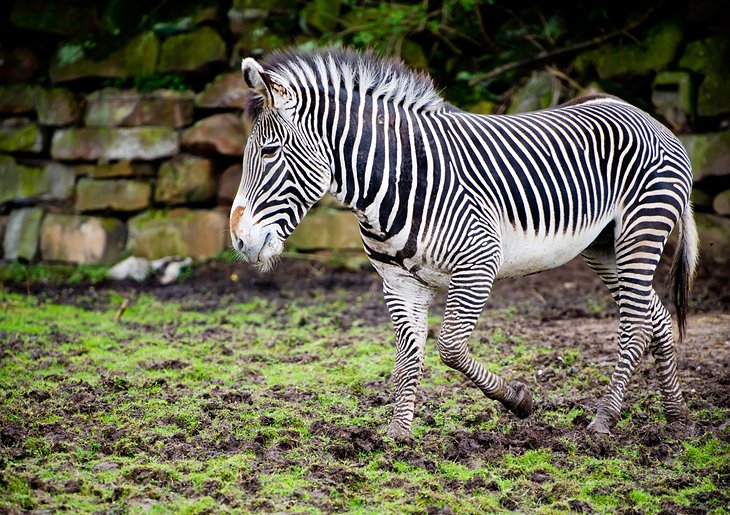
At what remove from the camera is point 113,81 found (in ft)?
39.1

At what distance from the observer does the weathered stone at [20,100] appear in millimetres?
12094

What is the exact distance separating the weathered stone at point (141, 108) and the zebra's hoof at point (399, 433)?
7.70 metres

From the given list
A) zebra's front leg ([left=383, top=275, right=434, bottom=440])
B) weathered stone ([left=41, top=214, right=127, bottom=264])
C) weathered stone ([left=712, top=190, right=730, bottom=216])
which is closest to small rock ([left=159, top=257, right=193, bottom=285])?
weathered stone ([left=41, top=214, right=127, bottom=264])

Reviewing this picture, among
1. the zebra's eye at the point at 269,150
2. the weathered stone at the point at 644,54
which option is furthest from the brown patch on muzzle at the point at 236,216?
the weathered stone at the point at 644,54

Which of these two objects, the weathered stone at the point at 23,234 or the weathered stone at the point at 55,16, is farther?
the weathered stone at the point at 55,16

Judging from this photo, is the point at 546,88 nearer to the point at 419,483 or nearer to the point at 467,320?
the point at 467,320

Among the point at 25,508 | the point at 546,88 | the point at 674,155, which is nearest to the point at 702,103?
the point at 546,88

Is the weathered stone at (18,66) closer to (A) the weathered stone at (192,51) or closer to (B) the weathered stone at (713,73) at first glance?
(A) the weathered stone at (192,51)

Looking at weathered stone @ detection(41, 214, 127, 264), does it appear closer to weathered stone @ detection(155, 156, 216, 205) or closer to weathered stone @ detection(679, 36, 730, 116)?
weathered stone @ detection(155, 156, 216, 205)

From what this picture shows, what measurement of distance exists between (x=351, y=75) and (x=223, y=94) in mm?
6899

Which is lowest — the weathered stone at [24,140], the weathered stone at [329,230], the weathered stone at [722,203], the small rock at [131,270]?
the small rock at [131,270]

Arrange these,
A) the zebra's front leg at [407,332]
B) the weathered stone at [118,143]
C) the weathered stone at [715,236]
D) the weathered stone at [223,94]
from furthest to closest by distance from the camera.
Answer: the weathered stone at [118,143], the weathered stone at [223,94], the weathered stone at [715,236], the zebra's front leg at [407,332]

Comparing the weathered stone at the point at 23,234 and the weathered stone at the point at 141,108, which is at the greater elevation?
the weathered stone at the point at 141,108

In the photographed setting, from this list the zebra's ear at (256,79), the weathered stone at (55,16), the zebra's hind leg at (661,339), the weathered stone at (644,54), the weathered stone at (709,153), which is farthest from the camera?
the weathered stone at (55,16)
